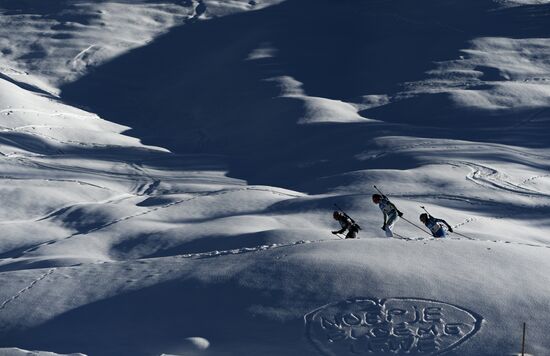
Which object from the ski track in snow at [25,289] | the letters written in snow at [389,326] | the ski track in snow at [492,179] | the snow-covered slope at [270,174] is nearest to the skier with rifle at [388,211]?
the snow-covered slope at [270,174]

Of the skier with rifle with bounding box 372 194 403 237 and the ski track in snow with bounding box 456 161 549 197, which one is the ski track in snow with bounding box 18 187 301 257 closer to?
the ski track in snow with bounding box 456 161 549 197

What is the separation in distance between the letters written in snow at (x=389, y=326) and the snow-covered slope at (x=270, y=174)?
0.03m

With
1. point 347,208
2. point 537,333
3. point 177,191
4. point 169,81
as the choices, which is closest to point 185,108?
point 169,81

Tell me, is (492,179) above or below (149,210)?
above

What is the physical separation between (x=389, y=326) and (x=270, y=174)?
75.0 feet

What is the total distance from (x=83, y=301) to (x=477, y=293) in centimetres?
588

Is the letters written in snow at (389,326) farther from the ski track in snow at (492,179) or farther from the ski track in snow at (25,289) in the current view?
the ski track in snow at (492,179)

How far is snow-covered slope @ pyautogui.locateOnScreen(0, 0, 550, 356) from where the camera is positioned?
15.7m

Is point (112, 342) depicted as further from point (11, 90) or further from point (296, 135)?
point (11, 90)

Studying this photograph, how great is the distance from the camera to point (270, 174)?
125ft

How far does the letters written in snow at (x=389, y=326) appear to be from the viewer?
49.0 ft

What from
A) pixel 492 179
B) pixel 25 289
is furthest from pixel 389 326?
pixel 492 179

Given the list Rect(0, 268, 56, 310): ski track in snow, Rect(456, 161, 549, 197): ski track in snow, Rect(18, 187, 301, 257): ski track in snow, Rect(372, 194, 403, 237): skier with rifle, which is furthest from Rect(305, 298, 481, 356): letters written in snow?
Rect(456, 161, 549, 197): ski track in snow

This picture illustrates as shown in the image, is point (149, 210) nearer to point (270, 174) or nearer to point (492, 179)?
point (270, 174)
